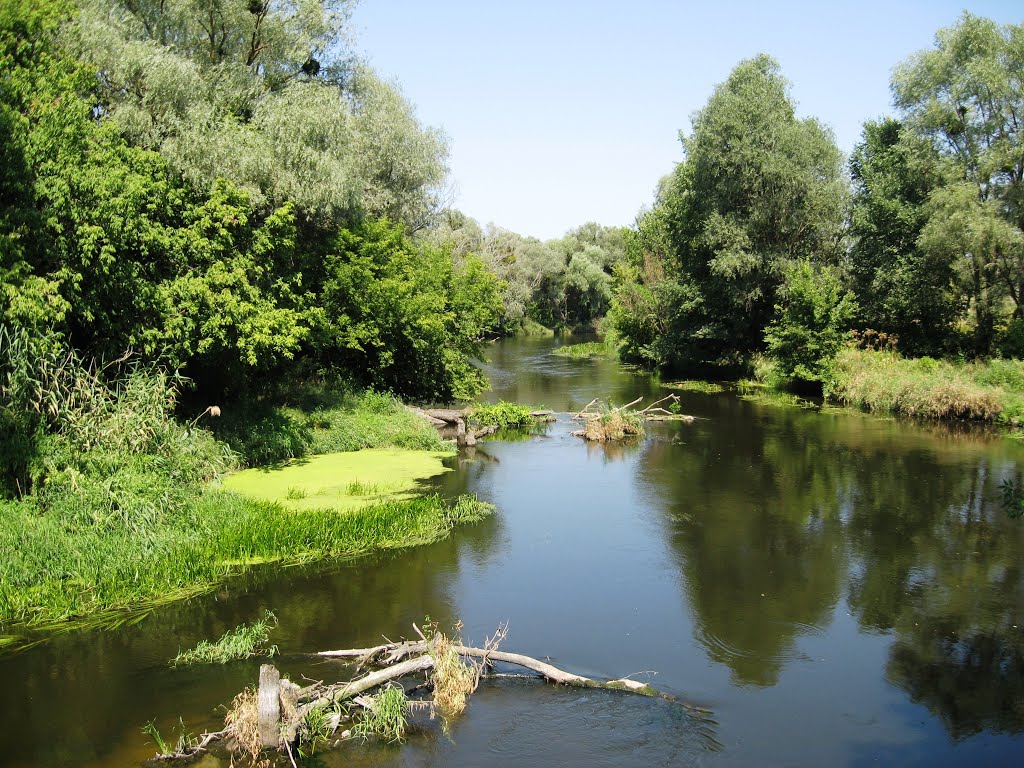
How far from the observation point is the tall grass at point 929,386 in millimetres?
26547

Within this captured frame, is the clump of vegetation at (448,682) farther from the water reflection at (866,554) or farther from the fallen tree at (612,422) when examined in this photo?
the fallen tree at (612,422)

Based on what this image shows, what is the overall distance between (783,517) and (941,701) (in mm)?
7422

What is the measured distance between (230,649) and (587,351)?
47606 millimetres

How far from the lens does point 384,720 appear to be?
852cm

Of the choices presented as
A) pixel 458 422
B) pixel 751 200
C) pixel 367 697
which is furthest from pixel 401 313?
pixel 751 200

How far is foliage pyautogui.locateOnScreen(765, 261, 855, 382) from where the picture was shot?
32.0m

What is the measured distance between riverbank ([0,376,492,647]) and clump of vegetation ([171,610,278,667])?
5.58 ft

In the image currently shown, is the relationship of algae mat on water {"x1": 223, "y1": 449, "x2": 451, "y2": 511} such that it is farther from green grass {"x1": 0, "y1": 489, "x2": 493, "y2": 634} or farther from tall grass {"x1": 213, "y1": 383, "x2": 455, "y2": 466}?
green grass {"x1": 0, "y1": 489, "x2": 493, "y2": 634}

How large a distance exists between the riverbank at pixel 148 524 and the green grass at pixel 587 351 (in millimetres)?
38275

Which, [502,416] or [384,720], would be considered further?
[502,416]

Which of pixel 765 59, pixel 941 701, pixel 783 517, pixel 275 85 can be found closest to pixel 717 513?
pixel 783 517

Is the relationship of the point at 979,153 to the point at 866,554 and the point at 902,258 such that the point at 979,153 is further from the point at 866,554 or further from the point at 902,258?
the point at 866,554

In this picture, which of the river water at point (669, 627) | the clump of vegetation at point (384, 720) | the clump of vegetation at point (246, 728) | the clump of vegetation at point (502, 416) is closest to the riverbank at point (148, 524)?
the river water at point (669, 627)

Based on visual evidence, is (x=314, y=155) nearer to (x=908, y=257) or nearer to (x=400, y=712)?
(x=400, y=712)
